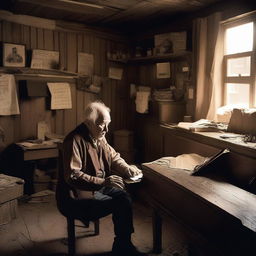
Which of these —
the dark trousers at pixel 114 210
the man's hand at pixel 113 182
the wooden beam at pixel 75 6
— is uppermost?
the wooden beam at pixel 75 6

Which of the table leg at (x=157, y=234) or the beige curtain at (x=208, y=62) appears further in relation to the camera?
the beige curtain at (x=208, y=62)

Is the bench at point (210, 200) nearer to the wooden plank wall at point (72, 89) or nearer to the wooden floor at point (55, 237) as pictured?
the wooden floor at point (55, 237)

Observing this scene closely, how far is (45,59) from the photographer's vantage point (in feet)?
15.3

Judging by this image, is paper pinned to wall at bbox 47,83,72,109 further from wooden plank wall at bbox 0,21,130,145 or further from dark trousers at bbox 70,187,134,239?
dark trousers at bbox 70,187,134,239

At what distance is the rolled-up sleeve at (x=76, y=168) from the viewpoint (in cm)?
250

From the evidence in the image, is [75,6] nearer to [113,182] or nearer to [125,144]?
[125,144]

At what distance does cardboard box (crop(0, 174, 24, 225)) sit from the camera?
3454 mm

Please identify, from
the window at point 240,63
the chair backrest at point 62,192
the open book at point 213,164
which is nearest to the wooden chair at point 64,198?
the chair backrest at point 62,192

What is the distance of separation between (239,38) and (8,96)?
3.04 m

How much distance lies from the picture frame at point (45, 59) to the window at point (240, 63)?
244cm

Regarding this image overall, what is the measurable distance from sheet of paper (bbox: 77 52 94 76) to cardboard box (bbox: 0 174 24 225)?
2.10m

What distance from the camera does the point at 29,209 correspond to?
396cm

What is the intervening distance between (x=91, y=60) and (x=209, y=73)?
2.06m

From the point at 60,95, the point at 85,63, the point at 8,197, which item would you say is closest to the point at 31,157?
the point at 8,197
